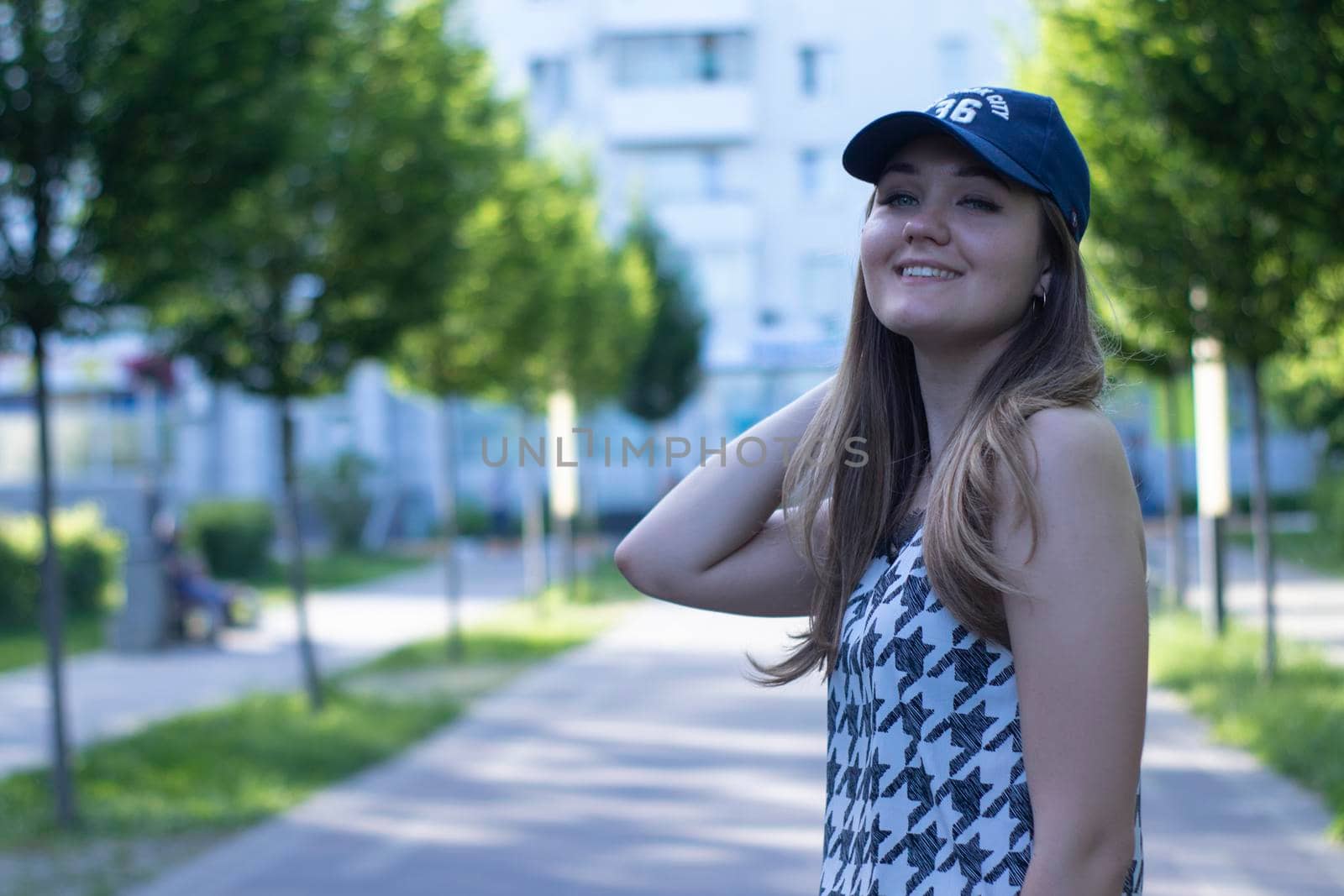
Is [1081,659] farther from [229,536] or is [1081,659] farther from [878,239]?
[229,536]

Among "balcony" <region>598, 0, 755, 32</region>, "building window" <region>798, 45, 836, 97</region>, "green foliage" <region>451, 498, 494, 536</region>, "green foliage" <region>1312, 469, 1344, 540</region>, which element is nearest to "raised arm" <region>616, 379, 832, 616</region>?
"green foliage" <region>1312, 469, 1344, 540</region>

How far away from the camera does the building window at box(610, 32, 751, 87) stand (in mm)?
40531

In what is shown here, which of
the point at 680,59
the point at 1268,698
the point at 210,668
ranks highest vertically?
the point at 680,59

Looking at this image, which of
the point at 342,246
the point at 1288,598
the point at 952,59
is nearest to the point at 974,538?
the point at 342,246

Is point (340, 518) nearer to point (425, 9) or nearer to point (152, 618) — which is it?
point (152, 618)

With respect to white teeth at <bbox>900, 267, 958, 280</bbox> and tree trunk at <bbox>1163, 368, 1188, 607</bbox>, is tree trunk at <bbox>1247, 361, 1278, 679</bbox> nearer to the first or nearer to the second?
tree trunk at <bbox>1163, 368, 1188, 607</bbox>

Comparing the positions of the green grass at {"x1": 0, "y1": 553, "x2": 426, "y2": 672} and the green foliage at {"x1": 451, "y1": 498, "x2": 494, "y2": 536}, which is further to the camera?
the green foliage at {"x1": 451, "y1": 498, "x2": 494, "y2": 536}

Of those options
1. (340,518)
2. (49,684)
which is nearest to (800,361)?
(340,518)

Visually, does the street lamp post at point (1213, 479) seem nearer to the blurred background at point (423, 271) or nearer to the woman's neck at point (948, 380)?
the blurred background at point (423, 271)

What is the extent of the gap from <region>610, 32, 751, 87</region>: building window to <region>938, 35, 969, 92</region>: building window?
5468 millimetres

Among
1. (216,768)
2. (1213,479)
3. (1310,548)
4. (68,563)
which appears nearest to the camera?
(216,768)

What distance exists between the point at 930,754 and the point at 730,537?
53 cm

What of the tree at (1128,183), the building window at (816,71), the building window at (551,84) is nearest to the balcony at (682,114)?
the building window at (551,84)

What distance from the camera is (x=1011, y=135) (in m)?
1.74
